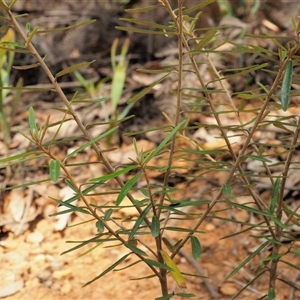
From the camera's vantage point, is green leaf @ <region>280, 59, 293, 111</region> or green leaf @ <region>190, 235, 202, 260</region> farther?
green leaf @ <region>190, 235, 202, 260</region>

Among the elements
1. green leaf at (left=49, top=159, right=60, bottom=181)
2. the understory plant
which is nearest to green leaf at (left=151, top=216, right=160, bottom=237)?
the understory plant

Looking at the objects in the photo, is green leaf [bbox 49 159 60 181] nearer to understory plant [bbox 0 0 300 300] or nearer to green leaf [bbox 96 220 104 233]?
understory plant [bbox 0 0 300 300]

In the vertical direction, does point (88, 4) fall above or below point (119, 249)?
above

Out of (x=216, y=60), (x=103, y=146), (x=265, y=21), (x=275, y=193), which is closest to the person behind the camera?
(x=275, y=193)

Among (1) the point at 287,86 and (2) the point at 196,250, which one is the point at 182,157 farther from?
(1) the point at 287,86

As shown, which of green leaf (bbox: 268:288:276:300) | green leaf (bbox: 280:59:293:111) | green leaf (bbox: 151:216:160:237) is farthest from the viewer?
green leaf (bbox: 268:288:276:300)

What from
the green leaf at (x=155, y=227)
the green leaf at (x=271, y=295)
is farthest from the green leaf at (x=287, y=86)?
the green leaf at (x=271, y=295)

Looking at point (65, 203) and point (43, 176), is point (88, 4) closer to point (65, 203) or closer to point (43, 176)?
point (43, 176)

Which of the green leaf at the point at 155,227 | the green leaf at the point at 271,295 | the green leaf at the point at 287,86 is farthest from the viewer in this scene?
the green leaf at the point at 271,295

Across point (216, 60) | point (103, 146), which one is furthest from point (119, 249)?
point (216, 60)

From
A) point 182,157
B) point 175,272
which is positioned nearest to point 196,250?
point 175,272

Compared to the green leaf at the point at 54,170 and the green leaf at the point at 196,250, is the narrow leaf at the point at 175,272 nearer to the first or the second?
the green leaf at the point at 196,250
